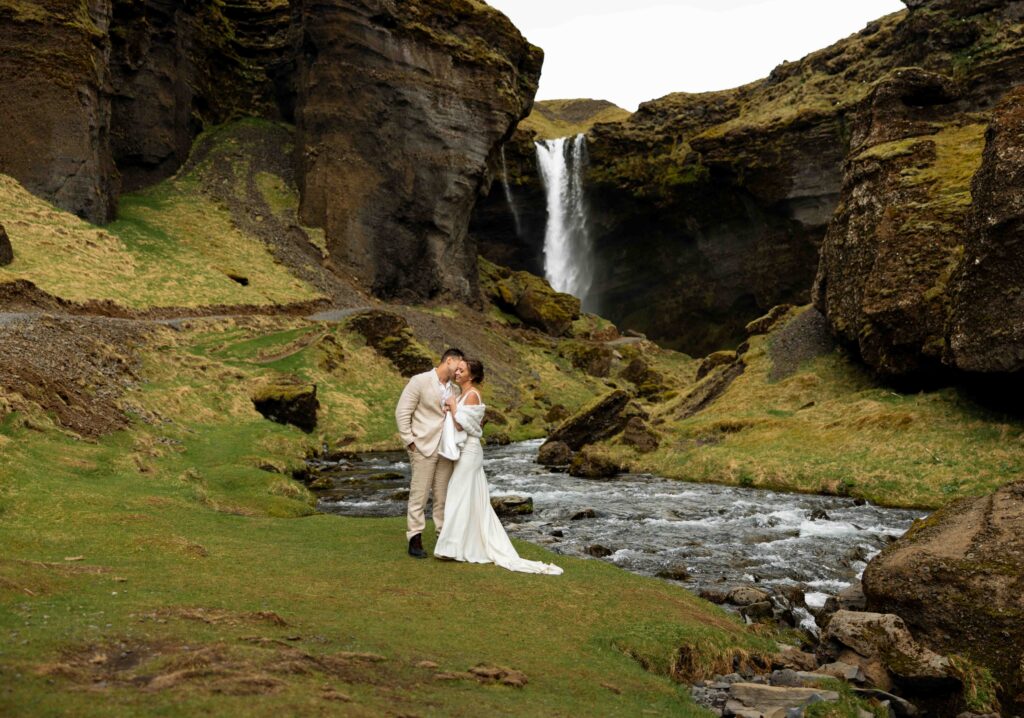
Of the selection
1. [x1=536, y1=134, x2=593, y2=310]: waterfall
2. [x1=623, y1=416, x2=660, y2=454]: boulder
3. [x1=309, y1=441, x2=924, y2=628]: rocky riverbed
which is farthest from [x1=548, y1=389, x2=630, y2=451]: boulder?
[x1=536, y1=134, x2=593, y2=310]: waterfall

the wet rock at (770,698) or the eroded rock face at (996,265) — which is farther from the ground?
the eroded rock face at (996,265)

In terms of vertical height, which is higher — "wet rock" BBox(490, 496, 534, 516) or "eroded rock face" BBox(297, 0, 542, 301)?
"eroded rock face" BBox(297, 0, 542, 301)

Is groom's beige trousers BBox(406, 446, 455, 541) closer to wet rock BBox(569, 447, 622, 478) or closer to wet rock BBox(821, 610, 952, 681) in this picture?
wet rock BBox(821, 610, 952, 681)

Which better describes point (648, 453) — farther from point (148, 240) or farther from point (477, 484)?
point (148, 240)

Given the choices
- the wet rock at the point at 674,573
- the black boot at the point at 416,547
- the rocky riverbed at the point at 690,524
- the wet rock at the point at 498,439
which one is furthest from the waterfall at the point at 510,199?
the black boot at the point at 416,547

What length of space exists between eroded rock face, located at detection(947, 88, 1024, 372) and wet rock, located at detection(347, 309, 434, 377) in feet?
122

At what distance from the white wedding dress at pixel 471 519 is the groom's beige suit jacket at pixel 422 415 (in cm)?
47

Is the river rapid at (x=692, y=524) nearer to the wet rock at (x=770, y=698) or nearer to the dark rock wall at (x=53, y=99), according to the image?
the wet rock at (x=770, y=698)

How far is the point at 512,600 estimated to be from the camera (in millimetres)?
11297

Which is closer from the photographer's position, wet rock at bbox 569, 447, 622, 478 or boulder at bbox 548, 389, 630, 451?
wet rock at bbox 569, 447, 622, 478

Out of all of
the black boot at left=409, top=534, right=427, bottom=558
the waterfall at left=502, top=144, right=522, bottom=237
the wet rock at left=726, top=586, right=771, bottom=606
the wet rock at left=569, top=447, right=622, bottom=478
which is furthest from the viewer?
the waterfall at left=502, top=144, right=522, bottom=237

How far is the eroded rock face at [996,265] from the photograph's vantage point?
86.0ft

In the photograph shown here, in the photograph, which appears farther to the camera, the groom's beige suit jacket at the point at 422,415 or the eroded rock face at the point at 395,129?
the eroded rock face at the point at 395,129

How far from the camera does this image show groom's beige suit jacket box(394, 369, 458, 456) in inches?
529
